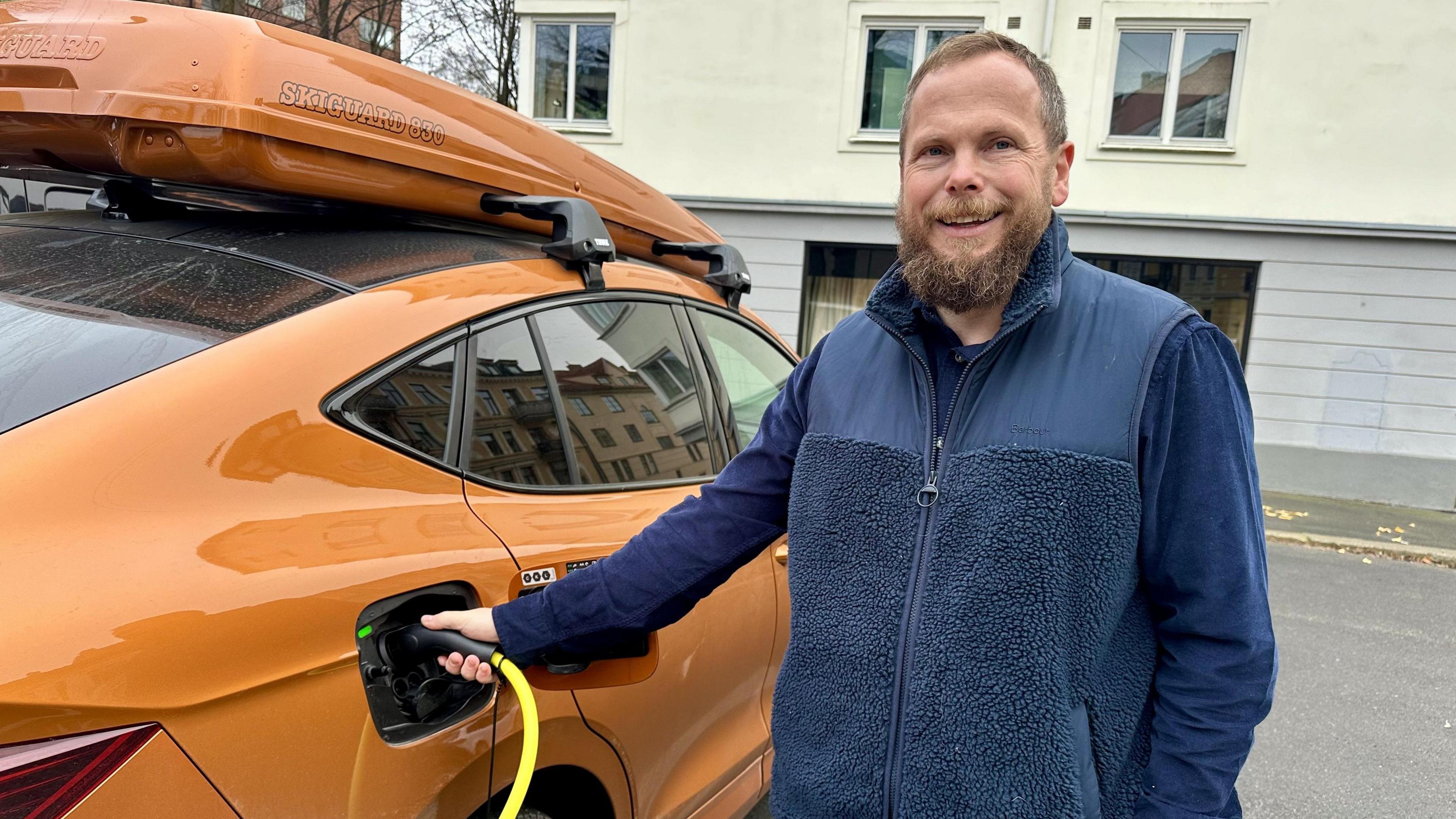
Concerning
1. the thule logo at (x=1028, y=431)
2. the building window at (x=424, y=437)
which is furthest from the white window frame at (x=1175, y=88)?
the building window at (x=424, y=437)

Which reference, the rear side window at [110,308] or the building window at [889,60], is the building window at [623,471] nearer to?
the rear side window at [110,308]

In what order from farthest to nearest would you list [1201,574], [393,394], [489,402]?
[489,402] < [393,394] < [1201,574]

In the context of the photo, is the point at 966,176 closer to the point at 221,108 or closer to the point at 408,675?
the point at 408,675

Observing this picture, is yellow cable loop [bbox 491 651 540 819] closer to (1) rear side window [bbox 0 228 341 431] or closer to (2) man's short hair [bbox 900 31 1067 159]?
(1) rear side window [bbox 0 228 341 431]

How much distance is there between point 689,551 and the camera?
1645 mm

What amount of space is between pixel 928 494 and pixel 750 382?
1.62m

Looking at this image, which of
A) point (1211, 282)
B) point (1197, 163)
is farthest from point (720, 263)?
point (1211, 282)

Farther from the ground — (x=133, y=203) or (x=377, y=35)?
(x=377, y=35)

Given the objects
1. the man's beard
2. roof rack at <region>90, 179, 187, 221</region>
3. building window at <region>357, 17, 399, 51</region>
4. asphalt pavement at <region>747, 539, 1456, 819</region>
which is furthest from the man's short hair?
building window at <region>357, 17, 399, 51</region>

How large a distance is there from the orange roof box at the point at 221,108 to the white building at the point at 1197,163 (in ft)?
27.3

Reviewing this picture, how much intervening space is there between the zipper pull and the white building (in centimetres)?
893

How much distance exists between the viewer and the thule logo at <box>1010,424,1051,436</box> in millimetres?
1226

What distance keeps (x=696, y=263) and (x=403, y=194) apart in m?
1.25

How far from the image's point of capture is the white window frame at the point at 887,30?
983 cm
